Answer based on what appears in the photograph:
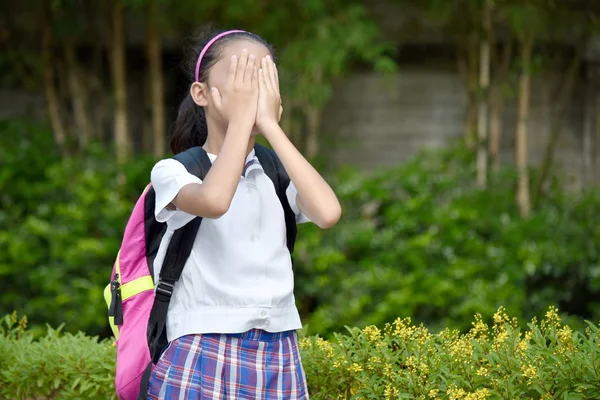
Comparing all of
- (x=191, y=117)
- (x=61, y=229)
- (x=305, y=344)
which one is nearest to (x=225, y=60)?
(x=191, y=117)

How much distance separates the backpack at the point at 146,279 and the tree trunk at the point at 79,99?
16.8 feet

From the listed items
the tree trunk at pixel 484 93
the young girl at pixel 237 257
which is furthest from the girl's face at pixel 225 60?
the tree trunk at pixel 484 93

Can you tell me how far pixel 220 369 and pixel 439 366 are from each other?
85cm

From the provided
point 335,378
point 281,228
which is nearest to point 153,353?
point 281,228

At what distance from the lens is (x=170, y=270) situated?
7.00ft

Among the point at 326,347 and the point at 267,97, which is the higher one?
the point at 267,97

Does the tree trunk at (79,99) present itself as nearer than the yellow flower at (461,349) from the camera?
No

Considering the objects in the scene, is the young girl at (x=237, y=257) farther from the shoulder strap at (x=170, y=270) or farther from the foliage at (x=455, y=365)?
the foliage at (x=455, y=365)

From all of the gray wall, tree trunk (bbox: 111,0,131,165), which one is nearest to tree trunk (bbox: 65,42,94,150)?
tree trunk (bbox: 111,0,131,165)

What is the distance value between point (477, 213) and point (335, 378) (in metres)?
3.61

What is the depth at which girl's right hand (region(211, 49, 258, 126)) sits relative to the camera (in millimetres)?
2086

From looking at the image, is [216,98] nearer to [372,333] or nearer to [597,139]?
[372,333]

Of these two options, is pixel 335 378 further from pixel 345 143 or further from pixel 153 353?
pixel 345 143

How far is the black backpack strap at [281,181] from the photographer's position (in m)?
2.24
